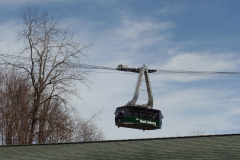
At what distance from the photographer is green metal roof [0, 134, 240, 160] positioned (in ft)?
36.1

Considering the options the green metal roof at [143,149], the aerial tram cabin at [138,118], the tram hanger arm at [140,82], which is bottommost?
the green metal roof at [143,149]

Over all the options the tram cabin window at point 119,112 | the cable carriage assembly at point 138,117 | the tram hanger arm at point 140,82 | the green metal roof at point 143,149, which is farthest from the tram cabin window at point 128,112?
the green metal roof at point 143,149

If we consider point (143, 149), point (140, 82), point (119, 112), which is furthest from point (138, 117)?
point (143, 149)

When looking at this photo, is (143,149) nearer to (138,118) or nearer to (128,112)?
(128,112)

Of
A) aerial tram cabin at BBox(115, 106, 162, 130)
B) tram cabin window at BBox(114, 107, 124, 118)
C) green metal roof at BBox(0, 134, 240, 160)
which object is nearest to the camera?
green metal roof at BBox(0, 134, 240, 160)

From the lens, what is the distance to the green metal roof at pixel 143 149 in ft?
36.1

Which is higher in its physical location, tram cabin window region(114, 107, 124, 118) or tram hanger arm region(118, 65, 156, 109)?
tram hanger arm region(118, 65, 156, 109)

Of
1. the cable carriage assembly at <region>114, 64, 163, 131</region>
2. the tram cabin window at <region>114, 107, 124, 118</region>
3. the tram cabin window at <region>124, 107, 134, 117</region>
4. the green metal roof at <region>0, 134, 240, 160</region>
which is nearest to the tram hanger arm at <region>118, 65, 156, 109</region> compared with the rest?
the cable carriage assembly at <region>114, 64, 163, 131</region>

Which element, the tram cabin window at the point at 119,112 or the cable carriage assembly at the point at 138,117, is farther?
the tram cabin window at the point at 119,112

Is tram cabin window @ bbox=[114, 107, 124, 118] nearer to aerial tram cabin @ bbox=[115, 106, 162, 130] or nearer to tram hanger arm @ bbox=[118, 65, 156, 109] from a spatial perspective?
aerial tram cabin @ bbox=[115, 106, 162, 130]

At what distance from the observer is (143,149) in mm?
13031

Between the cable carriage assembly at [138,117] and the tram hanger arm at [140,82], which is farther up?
the tram hanger arm at [140,82]

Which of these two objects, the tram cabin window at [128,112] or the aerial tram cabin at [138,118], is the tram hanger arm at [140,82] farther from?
the tram cabin window at [128,112]

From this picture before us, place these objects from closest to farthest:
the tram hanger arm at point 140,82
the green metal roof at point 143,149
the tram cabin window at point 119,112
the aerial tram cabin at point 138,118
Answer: the green metal roof at point 143,149, the aerial tram cabin at point 138,118, the tram cabin window at point 119,112, the tram hanger arm at point 140,82
